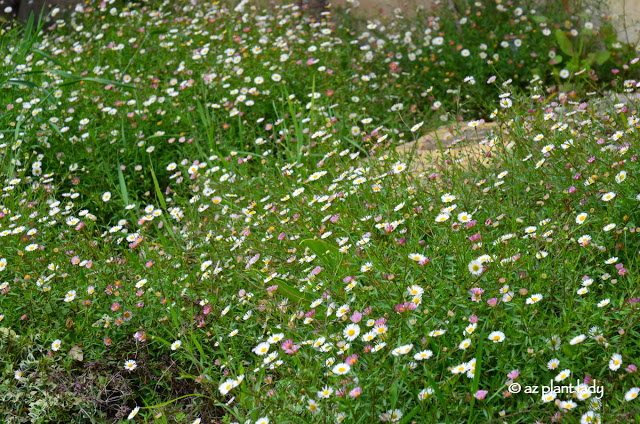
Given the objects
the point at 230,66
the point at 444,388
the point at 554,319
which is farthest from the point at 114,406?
the point at 230,66

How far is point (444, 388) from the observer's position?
192 cm

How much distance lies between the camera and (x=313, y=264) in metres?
2.68

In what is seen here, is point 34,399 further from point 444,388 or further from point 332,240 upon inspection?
point 444,388

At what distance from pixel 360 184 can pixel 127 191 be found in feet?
5.55

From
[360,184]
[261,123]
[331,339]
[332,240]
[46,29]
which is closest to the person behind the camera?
→ [331,339]

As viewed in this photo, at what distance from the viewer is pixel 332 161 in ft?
12.0

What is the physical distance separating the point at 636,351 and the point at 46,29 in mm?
7021

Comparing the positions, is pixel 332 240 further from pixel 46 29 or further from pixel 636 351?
pixel 46 29

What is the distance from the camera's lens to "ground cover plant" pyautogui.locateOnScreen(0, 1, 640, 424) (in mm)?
1964

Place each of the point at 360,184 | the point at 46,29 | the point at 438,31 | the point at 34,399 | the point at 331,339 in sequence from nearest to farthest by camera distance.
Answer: the point at 331,339
the point at 34,399
the point at 360,184
the point at 438,31
the point at 46,29

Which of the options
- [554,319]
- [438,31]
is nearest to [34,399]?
[554,319]

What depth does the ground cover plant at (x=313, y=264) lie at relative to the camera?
1.96 metres

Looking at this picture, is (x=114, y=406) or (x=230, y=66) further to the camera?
(x=230, y=66)

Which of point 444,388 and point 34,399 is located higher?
point 444,388
